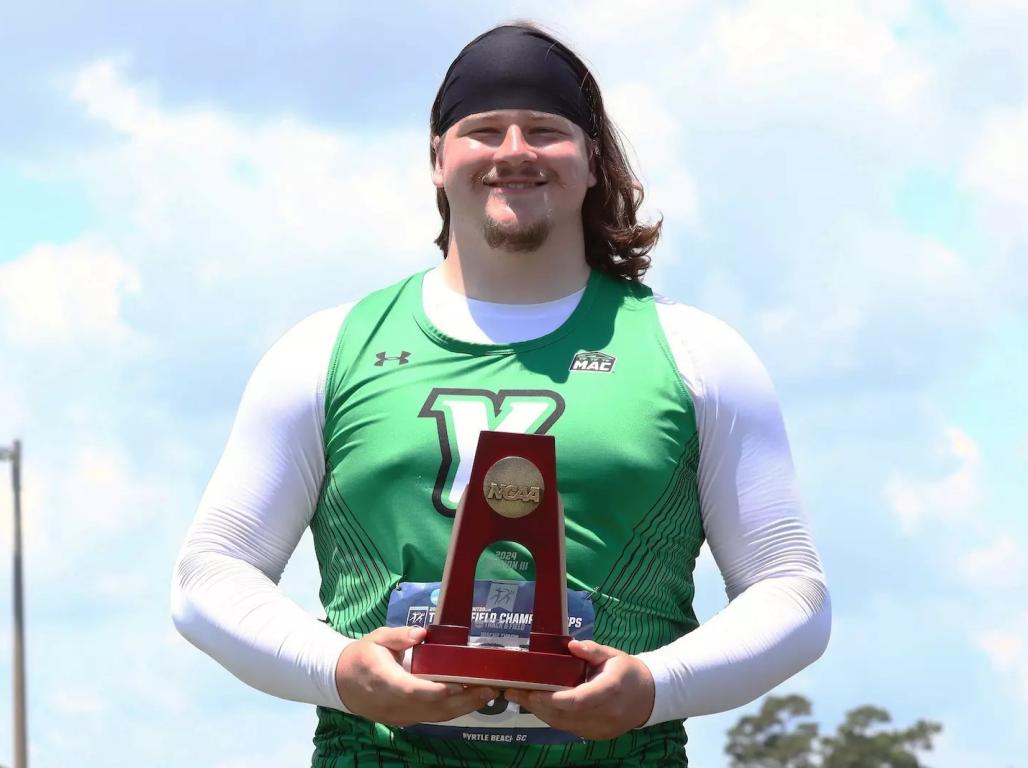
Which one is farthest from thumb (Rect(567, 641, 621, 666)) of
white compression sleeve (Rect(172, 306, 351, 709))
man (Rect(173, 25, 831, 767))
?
white compression sleeve (Rect(172, 306, 351, 709))

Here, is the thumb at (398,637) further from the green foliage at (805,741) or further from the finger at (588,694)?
the green foliage at (805,741)

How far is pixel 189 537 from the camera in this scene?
18.4 feet

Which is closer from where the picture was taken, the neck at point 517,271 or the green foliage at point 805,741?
the neck at point 517,271

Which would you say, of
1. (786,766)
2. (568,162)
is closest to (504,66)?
(568,162)

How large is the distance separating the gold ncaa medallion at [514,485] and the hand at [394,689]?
0.34 metres

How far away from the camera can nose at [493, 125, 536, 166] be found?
5.62 m

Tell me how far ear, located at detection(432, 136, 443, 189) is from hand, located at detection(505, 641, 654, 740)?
5.30 ft

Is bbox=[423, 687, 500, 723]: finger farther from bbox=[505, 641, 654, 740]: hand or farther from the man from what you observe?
the man

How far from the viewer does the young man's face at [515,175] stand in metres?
5.64

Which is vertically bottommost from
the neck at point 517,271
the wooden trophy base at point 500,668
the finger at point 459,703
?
the finger at point 459,703

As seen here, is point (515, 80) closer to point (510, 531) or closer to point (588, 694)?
point (510, 531)

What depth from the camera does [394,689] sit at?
493cm

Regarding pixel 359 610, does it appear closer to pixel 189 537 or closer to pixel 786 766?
pixel 189 537

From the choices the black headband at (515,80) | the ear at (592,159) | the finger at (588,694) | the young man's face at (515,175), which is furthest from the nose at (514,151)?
the finger at (588,694)
